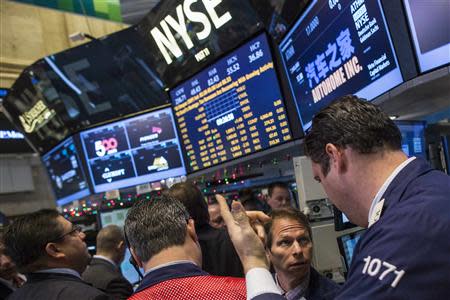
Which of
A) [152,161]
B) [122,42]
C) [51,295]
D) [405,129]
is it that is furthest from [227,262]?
[122,42]

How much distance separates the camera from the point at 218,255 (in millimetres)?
2842

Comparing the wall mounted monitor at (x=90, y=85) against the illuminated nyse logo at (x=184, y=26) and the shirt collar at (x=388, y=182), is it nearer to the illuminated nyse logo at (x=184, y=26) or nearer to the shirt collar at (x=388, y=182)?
the illuminated nyse logo at (x=184, y=26)

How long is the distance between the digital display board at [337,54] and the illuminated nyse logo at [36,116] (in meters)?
3.93

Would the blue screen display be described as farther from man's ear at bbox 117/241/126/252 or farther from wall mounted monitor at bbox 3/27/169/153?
wall mounted monitor at bbox 3/27/169/153

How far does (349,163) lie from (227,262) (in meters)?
1.67

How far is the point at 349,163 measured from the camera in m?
1.31

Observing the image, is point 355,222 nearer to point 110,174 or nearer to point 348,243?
point 348,243

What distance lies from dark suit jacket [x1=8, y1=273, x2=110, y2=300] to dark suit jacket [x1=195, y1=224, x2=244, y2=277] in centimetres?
73

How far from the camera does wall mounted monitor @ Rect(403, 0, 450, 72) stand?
203cm

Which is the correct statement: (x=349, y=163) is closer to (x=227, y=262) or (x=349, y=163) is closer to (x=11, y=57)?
(x=227, y=262)

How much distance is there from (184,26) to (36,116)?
324 cm

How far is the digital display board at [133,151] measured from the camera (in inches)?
214

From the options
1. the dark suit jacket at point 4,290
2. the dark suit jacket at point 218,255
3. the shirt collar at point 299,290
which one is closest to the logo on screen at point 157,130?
the dark suit jacket at point 4,290

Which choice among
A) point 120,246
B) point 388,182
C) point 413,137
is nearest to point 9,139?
point 120,246
